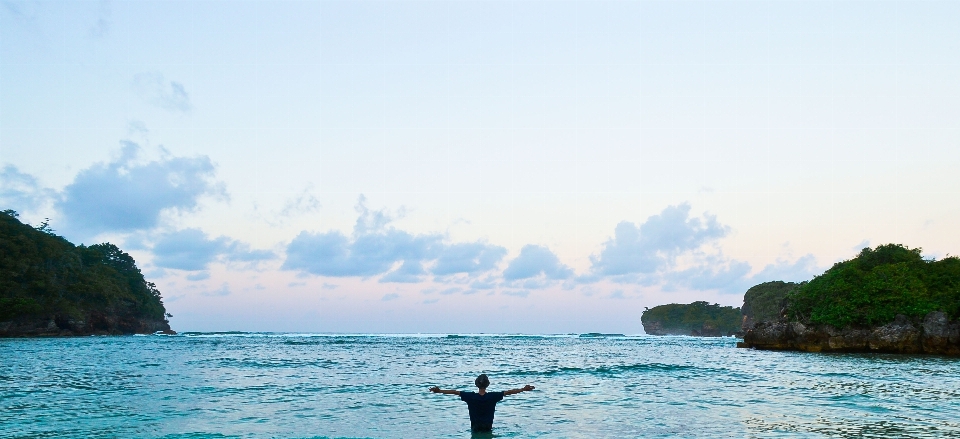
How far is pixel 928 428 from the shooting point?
1712 centimetres

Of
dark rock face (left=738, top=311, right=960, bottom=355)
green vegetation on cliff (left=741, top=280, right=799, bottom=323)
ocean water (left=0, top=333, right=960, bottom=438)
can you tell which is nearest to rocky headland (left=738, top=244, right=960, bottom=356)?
dark rock face (left=738, top=311, right=960, bottom=355)

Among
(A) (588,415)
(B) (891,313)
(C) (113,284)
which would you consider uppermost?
(C) (113,284)

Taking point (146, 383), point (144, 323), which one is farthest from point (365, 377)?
point (144, 323)

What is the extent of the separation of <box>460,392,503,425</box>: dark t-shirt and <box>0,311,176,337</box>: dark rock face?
101m

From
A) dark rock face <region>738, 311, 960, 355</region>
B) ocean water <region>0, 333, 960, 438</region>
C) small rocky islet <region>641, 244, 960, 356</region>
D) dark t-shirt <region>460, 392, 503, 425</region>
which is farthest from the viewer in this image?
small rocky islet <region>641, 244, 960, 356</region>

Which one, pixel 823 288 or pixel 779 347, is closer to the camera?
pixel 823 288

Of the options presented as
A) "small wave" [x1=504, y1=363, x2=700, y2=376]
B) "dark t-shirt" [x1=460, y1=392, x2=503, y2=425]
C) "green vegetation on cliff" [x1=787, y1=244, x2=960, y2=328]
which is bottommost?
"small wave" [x1=504, y1=363, x2=700, y2=376]

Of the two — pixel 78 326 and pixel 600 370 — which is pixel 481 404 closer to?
pixel 600 370

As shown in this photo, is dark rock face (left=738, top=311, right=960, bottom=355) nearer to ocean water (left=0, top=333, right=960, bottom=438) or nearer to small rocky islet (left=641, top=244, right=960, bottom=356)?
small rocky islet (left=641, top=244, right=960, bottom=356)

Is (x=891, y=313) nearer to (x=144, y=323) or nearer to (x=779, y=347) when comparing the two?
(x=779, y=347)

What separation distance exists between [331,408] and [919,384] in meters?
26.5

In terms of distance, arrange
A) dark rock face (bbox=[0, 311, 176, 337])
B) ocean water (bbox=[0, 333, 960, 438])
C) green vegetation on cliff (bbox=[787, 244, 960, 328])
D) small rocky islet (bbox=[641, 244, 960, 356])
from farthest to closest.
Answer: dark rock face (bbox=[0, 311, 176, 337])
green vegetation on cliff (bbox=[787, 244, 960, 328])
small rocky islet (bbox=[641, 244, 960, 356])
ocean water (bbox=[0, 333, 960, 438])

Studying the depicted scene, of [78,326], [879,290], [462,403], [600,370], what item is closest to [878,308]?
[879,290]

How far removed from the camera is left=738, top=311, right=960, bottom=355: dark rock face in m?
52.0
